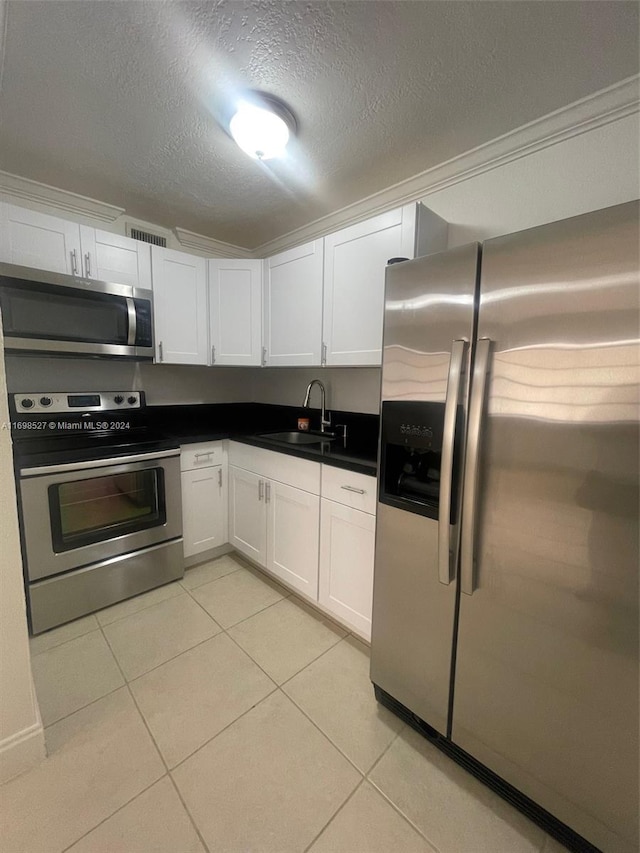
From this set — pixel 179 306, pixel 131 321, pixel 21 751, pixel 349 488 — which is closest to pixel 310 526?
pixel 349 488

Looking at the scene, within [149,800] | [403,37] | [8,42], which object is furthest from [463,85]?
[149,800]

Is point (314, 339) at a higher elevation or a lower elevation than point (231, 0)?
lower

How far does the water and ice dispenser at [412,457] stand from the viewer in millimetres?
1165

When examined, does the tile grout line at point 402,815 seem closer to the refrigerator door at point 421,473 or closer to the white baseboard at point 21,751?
the refrigerator door at point 421,473

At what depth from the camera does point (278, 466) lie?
2082 mm

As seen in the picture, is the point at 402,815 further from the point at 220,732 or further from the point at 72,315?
the point at 72,315

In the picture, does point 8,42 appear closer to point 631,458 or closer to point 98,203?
point 98,203

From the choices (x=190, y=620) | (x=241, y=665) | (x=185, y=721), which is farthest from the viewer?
(x=190, y=620)

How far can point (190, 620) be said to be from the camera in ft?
6.33

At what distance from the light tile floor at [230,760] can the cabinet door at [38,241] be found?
199 cm

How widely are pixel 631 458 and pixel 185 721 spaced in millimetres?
1744

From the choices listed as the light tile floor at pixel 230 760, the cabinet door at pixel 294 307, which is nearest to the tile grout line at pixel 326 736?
the light tile floor at pixel 230 760

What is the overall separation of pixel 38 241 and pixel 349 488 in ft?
7.01

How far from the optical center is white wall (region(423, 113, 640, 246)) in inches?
56.0
